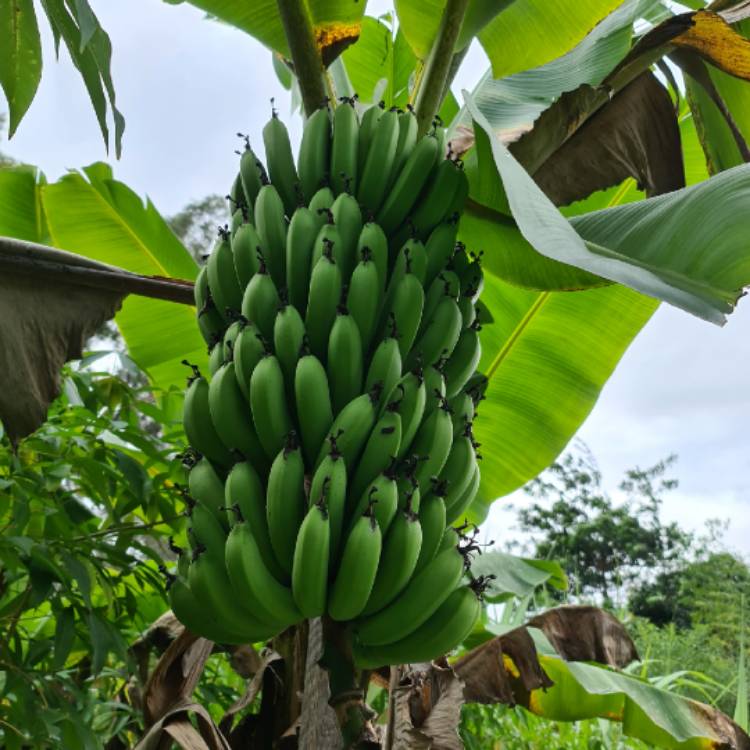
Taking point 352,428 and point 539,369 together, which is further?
point 539,369

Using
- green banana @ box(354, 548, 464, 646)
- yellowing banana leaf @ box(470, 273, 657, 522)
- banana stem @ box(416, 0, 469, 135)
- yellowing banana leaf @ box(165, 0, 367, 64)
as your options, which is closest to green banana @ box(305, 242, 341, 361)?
green banana @ box(354, 548, 464, 646)

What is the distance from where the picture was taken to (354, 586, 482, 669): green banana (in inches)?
39.8

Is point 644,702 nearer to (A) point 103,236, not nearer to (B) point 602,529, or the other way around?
(A) point 103,236

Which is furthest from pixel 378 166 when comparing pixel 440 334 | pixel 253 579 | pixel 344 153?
pixel 253 579

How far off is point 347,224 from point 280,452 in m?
0.33

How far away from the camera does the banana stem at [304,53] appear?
4.35 ft

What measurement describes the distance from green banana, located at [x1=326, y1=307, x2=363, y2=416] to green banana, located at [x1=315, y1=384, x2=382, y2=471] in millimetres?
49

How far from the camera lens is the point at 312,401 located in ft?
3.28

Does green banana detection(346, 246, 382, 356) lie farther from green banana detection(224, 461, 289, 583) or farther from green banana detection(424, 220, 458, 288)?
green banana detection(224, 461, 289, 583)

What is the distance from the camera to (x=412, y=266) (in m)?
1.11

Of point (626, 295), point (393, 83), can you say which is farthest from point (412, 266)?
point (393, 83)

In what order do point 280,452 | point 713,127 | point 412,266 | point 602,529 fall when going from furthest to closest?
point 602,529
point 713,127
point 412,266
point 280,452

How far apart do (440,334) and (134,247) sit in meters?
1.22

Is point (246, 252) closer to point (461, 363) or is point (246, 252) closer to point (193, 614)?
point (461, 363)
